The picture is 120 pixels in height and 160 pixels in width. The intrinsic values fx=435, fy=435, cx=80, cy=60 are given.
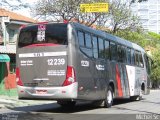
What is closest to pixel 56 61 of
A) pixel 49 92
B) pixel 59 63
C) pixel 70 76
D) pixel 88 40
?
pixel 59 63

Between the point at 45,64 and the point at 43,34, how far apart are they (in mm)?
1177

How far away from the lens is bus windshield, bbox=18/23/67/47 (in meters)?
16.5

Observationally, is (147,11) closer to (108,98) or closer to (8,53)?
(8,53)

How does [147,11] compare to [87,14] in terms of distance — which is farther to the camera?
[147,11]

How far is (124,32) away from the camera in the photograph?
4347cm

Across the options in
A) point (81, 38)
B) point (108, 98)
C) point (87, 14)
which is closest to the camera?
point (81, 38)

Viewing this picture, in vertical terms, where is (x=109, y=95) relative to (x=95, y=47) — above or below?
below

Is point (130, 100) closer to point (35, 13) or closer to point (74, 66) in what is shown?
point (74, 66)

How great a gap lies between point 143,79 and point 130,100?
1613 mm

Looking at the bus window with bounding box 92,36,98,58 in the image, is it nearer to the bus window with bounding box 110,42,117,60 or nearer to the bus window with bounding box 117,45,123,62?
the bus window with bounding box 110,42,117,60

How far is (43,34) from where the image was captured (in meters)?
16.8

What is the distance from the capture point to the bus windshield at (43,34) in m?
16.5

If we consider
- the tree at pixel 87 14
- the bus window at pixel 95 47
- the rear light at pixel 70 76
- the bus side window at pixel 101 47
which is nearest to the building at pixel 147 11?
the tree at pixel 87 14

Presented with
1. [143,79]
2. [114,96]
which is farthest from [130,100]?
[114,96]
